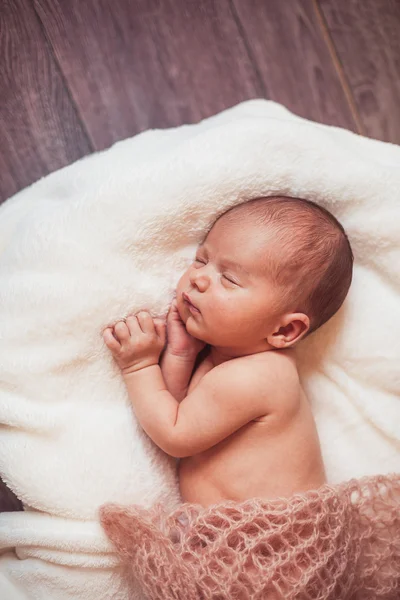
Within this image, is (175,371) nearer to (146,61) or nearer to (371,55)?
(146,61)

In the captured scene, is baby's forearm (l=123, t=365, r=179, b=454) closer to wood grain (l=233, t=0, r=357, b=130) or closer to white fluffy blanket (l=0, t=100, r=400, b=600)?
white fluffy blanket (l=0, t=100, r=400, b=600)

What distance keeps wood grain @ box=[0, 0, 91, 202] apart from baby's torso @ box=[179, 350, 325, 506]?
66 cm

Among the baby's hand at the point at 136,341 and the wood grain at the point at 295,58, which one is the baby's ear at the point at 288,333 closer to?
the baby's hand at the point at 136,341

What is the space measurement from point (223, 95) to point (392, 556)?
0.98 metres

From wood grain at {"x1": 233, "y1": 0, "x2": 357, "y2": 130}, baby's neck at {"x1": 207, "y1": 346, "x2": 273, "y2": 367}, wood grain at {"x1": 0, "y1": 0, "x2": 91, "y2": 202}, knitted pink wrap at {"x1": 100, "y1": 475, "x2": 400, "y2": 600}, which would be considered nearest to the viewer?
knitted pink wrap at {"x1": 100, "y1": 475, "x2": 400, "y2": 600}

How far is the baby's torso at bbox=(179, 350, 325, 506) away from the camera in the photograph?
0.93 metres

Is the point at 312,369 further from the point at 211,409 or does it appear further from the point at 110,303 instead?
the point at 110,303

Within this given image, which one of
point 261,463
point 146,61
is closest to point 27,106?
point 146,61

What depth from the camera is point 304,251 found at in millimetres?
885

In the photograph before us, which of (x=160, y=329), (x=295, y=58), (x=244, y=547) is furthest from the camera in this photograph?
(x=295, y=58)

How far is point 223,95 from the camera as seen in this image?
127 centimetres

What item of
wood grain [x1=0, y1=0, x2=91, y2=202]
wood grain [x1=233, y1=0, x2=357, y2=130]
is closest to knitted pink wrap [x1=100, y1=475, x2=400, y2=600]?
wood grain [x1=0, y1=0, x2=91, y2=202]

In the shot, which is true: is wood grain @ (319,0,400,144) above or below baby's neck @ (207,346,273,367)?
above

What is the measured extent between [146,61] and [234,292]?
0.62m
